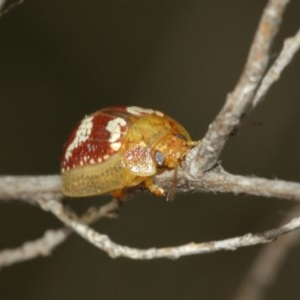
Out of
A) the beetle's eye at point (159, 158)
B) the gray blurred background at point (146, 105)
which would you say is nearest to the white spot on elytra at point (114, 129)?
the beetle's eye at point (159, 158)

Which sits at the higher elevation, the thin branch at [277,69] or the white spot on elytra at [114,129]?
the thin branch at [277,69]

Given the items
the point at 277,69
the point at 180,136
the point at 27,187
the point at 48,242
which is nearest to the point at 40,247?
the point at 48,242

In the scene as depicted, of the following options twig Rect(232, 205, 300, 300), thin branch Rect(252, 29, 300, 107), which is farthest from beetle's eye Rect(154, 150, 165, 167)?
twig Rect(232, 205, 300, 300)

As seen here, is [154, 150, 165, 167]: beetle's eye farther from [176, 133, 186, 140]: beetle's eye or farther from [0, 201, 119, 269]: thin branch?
[0, 201, 119, 269]: thin branch

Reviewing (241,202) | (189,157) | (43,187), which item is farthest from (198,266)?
(189,157)

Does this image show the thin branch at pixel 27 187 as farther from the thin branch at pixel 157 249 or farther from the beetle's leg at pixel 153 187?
the beetle's leg at pixel 153 187

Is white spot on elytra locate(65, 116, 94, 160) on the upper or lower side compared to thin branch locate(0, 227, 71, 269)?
upper

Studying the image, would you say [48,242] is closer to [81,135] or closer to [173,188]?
[81,135]
